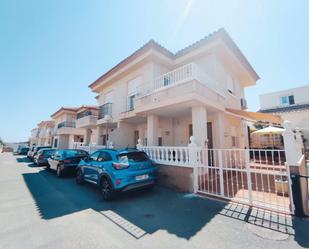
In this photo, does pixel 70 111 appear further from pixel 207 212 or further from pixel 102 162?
pixel 207 212

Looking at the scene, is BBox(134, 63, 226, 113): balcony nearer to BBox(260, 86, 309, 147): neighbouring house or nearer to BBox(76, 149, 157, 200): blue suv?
BBox(76, 149, 157, 200): blue suv

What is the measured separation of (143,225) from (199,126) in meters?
5.41

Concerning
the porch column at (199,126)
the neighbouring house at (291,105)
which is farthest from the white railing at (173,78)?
the neighbouring house at (291,105)

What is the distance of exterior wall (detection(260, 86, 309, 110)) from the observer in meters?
23.3

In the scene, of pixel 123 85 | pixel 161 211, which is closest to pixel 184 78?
pixel 161 211

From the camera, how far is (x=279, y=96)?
25.6 meters

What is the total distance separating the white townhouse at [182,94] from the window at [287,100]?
14.3 m

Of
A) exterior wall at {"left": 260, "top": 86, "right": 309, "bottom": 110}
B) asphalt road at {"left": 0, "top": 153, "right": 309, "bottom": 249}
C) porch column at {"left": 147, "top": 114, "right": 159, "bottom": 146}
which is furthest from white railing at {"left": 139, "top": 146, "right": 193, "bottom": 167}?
exterior wall at {"left": 260, "top": 86, "right": 309, "bottom": 110}

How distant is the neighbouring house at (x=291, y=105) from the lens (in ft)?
62.8

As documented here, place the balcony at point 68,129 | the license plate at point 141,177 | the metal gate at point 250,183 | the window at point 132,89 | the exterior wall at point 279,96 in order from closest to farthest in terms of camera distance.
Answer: the metal gate at point 250,183
the license plate at point 141,177
the window at point 132,89
the exterior wall at point 279,96
the balcony at point 68,129

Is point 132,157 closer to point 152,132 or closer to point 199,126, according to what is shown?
point 152,132

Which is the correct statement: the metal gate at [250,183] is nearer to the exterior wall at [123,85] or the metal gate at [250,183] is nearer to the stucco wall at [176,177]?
the stucco wall at [176,177]

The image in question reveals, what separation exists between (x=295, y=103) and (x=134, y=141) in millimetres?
26164

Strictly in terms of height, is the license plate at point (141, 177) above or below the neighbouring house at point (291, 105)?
below
